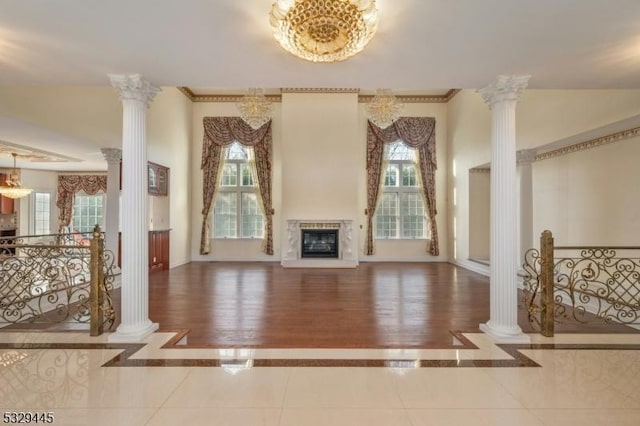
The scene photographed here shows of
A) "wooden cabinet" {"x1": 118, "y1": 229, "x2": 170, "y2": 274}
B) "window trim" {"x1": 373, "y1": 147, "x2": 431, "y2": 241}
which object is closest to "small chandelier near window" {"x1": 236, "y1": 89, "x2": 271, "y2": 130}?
"wooden cabinet" {"x1": 118, "y1": 229, "x2": 170, "y2": 274}

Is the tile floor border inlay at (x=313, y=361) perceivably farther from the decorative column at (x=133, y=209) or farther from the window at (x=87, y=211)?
the window at (x=87, y=211)

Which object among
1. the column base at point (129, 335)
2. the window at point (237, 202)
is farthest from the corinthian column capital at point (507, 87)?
the window at point (237, 202)

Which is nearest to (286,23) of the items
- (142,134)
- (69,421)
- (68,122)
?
(142,134)

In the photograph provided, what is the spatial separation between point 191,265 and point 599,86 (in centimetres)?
977

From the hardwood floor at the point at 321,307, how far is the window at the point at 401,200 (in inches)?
92.2

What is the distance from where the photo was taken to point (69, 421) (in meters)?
2.44

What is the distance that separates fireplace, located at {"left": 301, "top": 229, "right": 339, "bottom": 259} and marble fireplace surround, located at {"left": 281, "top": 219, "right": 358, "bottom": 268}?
0.15m

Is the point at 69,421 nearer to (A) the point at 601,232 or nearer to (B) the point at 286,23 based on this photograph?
(B) the point at 286,23

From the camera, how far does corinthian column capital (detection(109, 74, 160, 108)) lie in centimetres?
404

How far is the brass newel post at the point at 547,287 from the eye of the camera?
13.4 feet

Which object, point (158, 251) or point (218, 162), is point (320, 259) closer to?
point (158, 251)

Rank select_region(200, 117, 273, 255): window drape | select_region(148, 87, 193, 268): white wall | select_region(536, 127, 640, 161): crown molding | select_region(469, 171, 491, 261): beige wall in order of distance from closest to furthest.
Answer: select_region(536, 127, 640, 161): crown molding, select_region(148, 87, 193, 268): white wall, select_region(469, 171, 491, 261): beige wall, select_region(200, 117, 273, 255): window drape

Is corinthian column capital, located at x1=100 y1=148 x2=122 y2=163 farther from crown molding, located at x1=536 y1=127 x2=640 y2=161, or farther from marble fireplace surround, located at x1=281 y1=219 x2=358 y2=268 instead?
crown molding, located at x1=536 y1=127 x2=640 y2=161

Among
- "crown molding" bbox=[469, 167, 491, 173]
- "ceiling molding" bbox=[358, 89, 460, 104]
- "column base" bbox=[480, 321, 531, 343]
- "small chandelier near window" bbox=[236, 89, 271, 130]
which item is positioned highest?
"ceiling molding" bbox=[358, 89, 460, 104]
